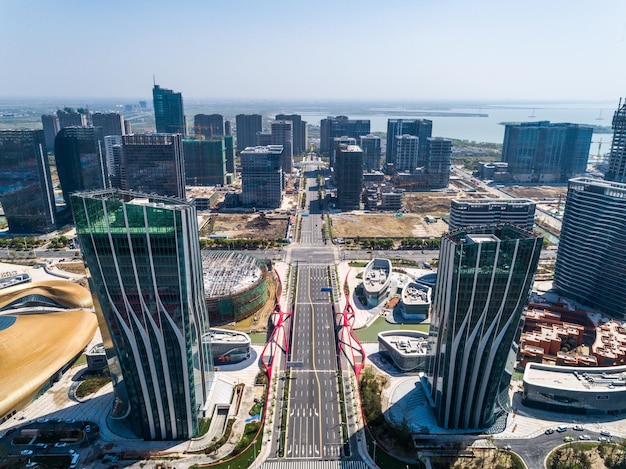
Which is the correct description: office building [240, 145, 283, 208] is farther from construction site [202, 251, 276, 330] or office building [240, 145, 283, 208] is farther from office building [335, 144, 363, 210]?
construction site [202, 251, 276, 330]

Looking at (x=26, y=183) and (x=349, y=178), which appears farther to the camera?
(x=349, y=178)

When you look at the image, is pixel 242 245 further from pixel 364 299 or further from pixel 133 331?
pixel 133 331

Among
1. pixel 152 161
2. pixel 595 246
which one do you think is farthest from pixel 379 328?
pixel 152 161

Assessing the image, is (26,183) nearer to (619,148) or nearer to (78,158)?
(78,158)

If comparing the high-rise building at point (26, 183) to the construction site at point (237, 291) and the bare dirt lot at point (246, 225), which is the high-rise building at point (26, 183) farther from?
the construction site at point (237, 291)

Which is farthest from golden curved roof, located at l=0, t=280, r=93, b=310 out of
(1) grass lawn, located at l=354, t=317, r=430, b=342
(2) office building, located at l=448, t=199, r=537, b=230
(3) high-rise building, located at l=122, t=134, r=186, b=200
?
(2) office building, located at l=448, t=199, r=537, b=230

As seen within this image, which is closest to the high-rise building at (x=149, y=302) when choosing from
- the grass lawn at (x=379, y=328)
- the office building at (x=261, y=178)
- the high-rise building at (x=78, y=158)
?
the grass lawn at (x=379, y=328)
